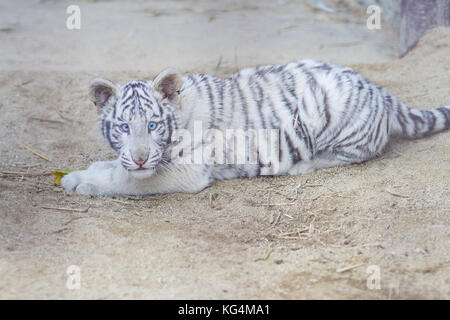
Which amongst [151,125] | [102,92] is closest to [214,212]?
[151,125]

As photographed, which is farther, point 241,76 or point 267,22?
point 267,22

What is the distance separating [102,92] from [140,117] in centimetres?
37

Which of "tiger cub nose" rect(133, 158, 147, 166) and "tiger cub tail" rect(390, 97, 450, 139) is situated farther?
"tiger cub tail" rect(390, 97, 450, 139)

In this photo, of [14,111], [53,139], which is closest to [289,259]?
[53,139]

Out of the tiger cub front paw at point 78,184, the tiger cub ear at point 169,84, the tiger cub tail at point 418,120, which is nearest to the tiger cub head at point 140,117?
the tiger cub ear at point 169,84

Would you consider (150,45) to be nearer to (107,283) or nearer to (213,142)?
(213,142)

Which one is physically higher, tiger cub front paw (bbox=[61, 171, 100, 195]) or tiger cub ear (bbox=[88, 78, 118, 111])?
tiger cub ear (bbox=[88, 78, 118, 111])

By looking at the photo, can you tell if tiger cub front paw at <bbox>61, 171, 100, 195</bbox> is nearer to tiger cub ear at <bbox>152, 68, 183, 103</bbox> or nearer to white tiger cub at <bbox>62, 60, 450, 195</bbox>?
white tiger cub at <bbox>62, 60, 450, 195</bbox>

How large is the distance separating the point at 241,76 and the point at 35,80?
256 centimetres

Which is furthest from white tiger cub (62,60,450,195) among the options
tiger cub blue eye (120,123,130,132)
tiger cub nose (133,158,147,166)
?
tiger cub nose (133,158,147,166)

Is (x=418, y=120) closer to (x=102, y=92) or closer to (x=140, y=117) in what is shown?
(x=140, y=117)

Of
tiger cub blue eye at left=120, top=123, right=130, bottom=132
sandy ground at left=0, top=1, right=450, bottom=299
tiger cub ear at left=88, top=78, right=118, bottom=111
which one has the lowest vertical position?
sandy ground at left=0, top=1, right=450, bottom=299

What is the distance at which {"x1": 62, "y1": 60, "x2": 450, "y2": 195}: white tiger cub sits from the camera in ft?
12.7

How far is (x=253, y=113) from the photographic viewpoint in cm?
428
